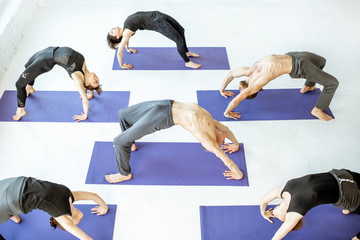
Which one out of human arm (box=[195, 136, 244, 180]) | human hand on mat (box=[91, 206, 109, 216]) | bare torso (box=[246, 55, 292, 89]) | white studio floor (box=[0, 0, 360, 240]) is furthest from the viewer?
bare torso (box=[246, 55, 292, 89])

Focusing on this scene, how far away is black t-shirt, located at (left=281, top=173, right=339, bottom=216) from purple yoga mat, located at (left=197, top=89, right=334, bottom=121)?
155 centimetres

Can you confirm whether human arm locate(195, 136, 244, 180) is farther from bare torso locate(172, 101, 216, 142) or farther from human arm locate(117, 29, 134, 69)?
human arm locate(117, 29, 134, 69)

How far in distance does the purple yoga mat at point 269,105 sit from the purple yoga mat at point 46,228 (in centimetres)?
187

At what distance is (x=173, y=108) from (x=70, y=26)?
3.62m

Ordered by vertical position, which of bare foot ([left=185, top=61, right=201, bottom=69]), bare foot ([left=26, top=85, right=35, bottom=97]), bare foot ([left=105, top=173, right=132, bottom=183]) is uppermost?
bare foot ([left=185, top=61, right=201, bottom=69])

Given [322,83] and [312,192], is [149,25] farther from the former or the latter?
[312,192]

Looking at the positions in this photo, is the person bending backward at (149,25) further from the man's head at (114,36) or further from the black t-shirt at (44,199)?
the black t-shirt at (44,199)

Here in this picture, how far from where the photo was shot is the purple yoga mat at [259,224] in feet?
10.1

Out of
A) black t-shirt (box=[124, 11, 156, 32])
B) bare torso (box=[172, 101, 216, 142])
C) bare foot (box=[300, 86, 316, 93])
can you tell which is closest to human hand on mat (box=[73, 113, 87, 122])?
black t-shirt (box=[124, 11, 156, 32])

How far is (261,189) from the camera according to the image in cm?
342

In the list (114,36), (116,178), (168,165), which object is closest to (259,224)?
(168,165)

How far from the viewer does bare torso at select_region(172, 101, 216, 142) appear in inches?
115

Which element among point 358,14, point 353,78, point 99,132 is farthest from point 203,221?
point 358,14

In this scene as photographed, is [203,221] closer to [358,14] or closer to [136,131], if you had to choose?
[136,131]
